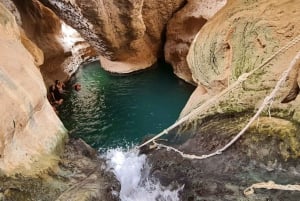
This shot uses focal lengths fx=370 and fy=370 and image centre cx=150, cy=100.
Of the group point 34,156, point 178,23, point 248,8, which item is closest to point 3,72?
point 34,156

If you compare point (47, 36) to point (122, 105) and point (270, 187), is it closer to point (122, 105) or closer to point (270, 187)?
point (122, 105)

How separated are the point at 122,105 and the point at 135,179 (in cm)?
399

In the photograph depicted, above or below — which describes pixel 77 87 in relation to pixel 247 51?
below

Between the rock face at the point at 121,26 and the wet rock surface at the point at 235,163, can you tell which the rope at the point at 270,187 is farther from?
the rock face at the point at 121,26

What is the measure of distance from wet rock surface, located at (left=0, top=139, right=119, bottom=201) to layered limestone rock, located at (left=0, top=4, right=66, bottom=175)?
0.43 feet

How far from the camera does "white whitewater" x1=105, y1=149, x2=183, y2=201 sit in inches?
198

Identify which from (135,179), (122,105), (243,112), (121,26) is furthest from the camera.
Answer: (121,26)

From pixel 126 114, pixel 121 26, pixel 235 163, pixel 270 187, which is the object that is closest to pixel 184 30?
pixel 121 26

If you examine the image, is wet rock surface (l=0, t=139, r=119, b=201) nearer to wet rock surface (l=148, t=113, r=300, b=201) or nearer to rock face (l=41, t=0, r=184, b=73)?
wet rock surface (l=148, t=113, r=300, b=201)

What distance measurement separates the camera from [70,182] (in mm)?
5074

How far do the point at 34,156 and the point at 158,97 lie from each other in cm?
514

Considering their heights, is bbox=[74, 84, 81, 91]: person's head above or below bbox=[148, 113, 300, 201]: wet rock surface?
below

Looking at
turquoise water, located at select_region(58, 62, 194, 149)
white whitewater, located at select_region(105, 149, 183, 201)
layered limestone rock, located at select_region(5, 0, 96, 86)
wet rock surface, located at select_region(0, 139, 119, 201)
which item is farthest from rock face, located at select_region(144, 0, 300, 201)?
layered limestone rock, located at select_region(5, 0, 96, 86)

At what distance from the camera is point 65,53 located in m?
11.5
